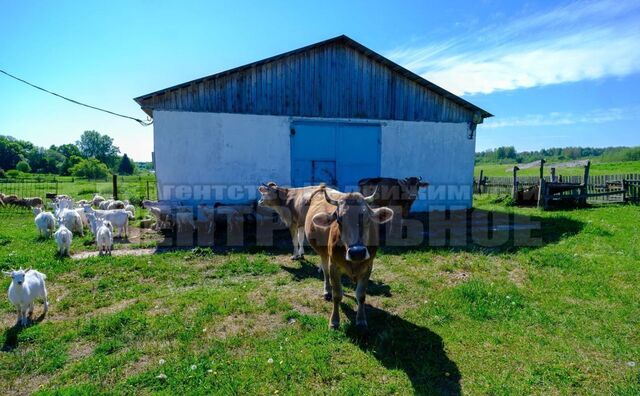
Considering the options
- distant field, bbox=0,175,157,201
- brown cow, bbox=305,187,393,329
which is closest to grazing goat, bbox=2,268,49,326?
brown cow, bbox=305,187,393,329

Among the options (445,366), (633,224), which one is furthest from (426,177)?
(445,366)

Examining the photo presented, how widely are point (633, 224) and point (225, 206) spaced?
14.5 metres

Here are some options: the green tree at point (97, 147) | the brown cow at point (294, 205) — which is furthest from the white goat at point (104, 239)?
the green tree at point (97, 147)

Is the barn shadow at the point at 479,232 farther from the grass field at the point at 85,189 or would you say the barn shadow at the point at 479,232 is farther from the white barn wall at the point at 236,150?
the grass field at the point at 85,189

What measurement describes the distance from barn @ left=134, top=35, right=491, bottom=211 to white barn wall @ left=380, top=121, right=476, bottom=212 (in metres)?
0.05

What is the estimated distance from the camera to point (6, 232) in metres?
12.1

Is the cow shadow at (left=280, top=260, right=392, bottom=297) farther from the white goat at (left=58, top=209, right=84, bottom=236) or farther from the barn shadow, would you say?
the white goat at (left=58, top=209, right=84, bottom=236)

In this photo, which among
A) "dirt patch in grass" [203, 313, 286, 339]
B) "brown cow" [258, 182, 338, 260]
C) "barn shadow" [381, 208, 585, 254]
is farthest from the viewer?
"barn shadow" [381, 208, 585, 254]

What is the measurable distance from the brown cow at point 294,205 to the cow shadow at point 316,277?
54 cm

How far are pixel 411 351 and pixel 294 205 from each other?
16.5 feet

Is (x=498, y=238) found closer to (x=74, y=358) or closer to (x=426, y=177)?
(x=426, y=177)

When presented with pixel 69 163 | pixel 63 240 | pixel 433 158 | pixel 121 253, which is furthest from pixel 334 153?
pixel 69 163

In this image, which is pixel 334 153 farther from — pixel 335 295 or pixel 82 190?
pixel 82 190

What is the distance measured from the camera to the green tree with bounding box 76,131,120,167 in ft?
353
